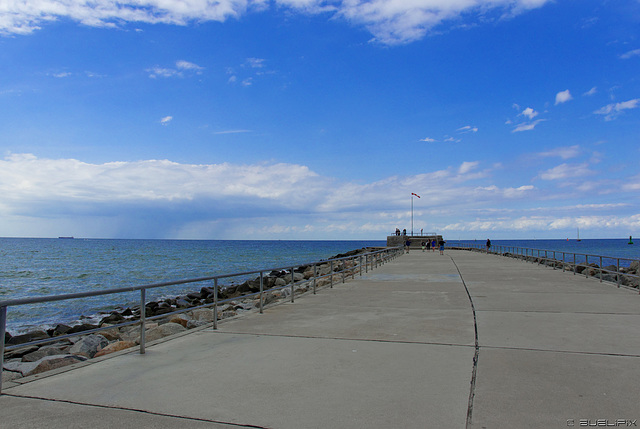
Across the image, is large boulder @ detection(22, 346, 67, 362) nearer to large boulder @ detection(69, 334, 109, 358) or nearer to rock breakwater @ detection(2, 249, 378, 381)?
rock breakwater @ detection(2, 249, 378, 381)

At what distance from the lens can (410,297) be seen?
494 inches

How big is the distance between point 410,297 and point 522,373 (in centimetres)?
702

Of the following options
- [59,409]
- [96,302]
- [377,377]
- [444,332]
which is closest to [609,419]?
[377,377]

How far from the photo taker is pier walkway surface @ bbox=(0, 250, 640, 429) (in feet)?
13.8

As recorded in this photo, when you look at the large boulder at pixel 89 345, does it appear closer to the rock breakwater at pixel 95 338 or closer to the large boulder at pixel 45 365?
the rock breakwater at pixel 95 338

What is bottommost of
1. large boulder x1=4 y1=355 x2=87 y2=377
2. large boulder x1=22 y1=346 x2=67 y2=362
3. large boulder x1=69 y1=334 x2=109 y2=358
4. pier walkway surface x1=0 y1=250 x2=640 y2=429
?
large boulder x1=22 y1=346 x2=67 y2=362

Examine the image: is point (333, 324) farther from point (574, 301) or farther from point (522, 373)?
point (574, 301)

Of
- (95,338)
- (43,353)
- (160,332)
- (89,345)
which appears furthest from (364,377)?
(43,353)

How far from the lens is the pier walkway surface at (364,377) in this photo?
13.8 ft

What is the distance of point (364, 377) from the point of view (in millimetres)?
5367

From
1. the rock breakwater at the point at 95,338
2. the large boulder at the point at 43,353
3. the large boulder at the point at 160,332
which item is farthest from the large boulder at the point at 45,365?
the large boulder at the point at 43,353

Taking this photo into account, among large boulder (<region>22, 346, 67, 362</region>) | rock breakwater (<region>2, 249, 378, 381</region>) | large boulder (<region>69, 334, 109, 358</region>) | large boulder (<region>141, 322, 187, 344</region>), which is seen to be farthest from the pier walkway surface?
large boulder (<region>22, 346, 67, 362</region>)

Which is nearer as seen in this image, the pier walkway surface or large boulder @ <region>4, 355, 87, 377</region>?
the pier walkway surface

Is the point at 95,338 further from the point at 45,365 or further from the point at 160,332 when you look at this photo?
the point at 45,365
